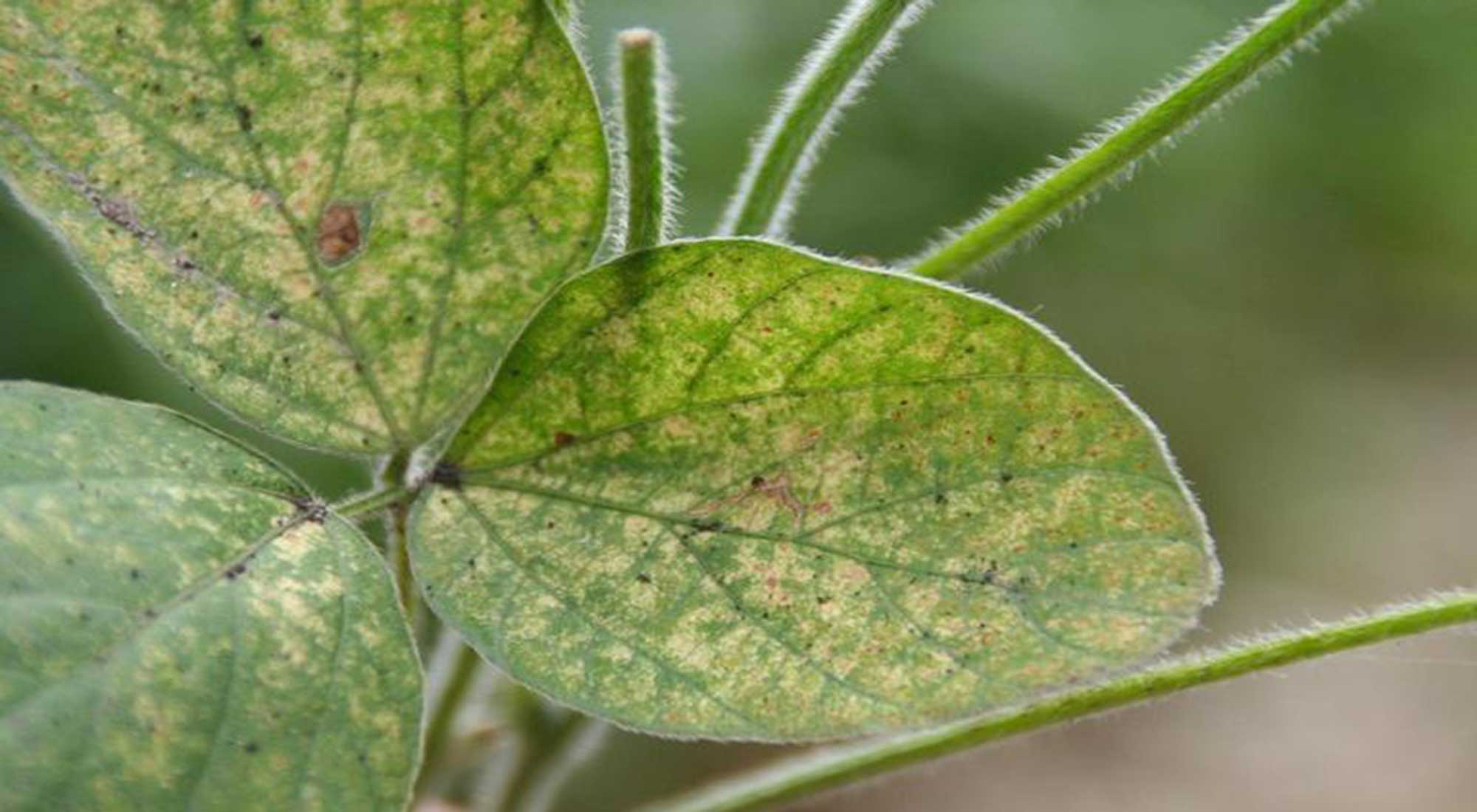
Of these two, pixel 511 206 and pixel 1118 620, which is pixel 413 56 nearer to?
pixel 511 206

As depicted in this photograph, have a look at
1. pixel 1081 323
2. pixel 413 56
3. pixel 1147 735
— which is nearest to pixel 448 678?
pixel 413 56

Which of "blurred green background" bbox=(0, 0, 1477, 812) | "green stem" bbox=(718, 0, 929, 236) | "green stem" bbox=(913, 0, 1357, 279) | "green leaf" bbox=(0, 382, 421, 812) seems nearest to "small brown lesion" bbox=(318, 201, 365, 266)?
"green leaf" bbox=(0, 382, 421, 812)

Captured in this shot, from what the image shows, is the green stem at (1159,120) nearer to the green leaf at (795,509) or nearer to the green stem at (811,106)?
the green stem at (811,106)

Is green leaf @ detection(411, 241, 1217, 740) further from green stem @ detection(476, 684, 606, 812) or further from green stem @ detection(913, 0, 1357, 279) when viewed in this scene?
green stem @ detection(476, 684, 606, 812)

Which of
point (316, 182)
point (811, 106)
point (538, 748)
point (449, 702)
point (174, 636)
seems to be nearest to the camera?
point (174, 636)

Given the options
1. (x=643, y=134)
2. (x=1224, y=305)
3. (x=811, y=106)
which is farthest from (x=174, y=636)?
(x=1224, y=305)

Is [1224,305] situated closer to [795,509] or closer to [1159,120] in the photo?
[1159,120]
